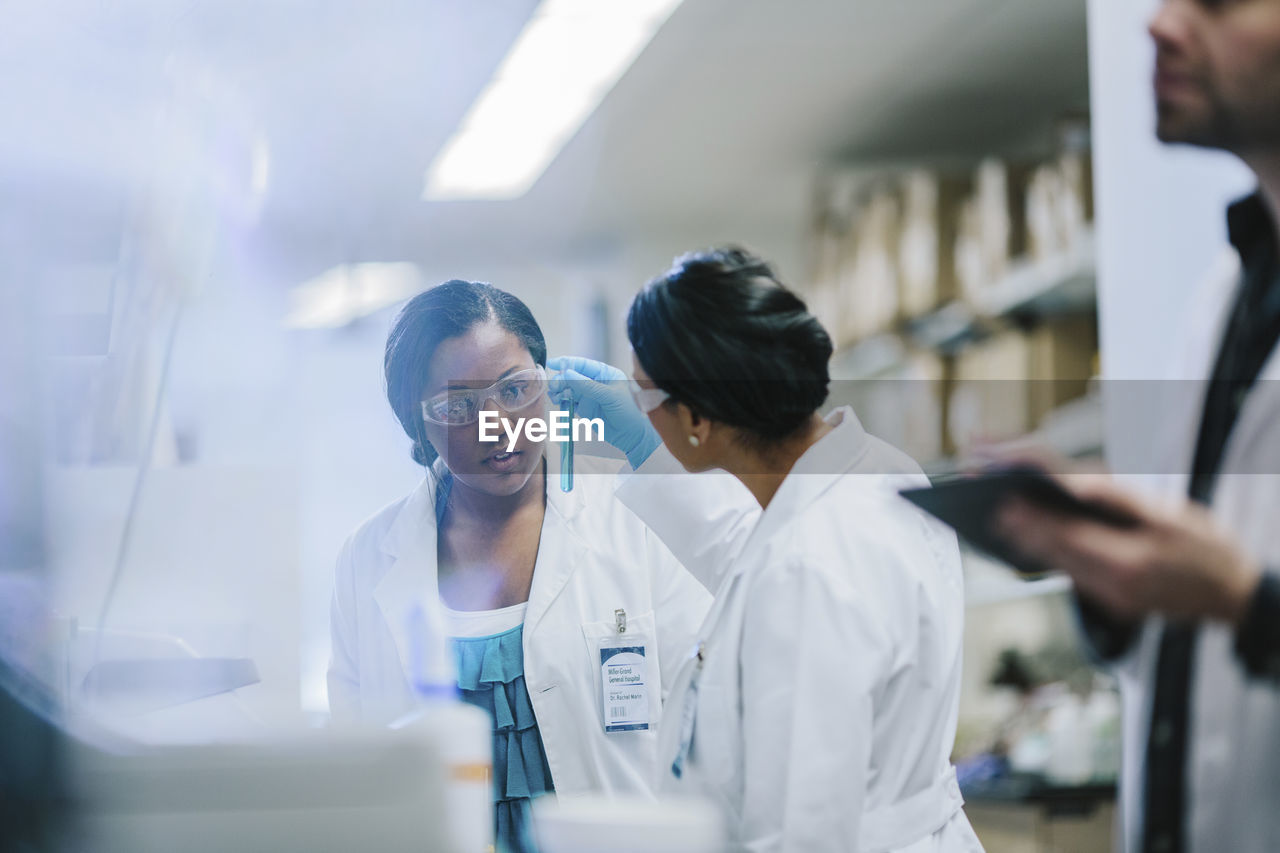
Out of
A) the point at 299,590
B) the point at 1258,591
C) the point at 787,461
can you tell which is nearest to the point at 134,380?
the point at 299,590

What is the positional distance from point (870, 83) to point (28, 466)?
191 centimetres

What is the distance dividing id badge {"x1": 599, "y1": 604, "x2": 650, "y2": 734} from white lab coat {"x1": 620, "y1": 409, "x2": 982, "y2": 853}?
21cm

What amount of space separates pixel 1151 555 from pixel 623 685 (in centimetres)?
74

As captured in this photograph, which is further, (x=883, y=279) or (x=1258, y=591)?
(x=883, y=279)

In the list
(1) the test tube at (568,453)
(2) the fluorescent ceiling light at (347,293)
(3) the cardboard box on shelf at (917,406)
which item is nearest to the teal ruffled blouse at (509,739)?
(1) the test tube at (568,453)

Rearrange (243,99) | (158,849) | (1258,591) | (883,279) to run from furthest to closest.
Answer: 1. (883,279)
2. (243,99)
3. (158,849)
4. (1258,591)

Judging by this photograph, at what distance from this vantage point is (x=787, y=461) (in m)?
1.23

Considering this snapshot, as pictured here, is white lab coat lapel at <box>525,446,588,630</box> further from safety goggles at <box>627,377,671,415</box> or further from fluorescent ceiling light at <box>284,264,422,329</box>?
fluorescent ceiling light at <box>284,264,422,329</box>

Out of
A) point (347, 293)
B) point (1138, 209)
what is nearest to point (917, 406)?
point (1138, 209)

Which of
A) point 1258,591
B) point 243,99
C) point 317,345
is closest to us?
point 1258,591

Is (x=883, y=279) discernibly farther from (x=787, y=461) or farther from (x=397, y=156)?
(x=787, y=461)

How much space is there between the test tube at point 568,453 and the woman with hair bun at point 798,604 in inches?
6.3
